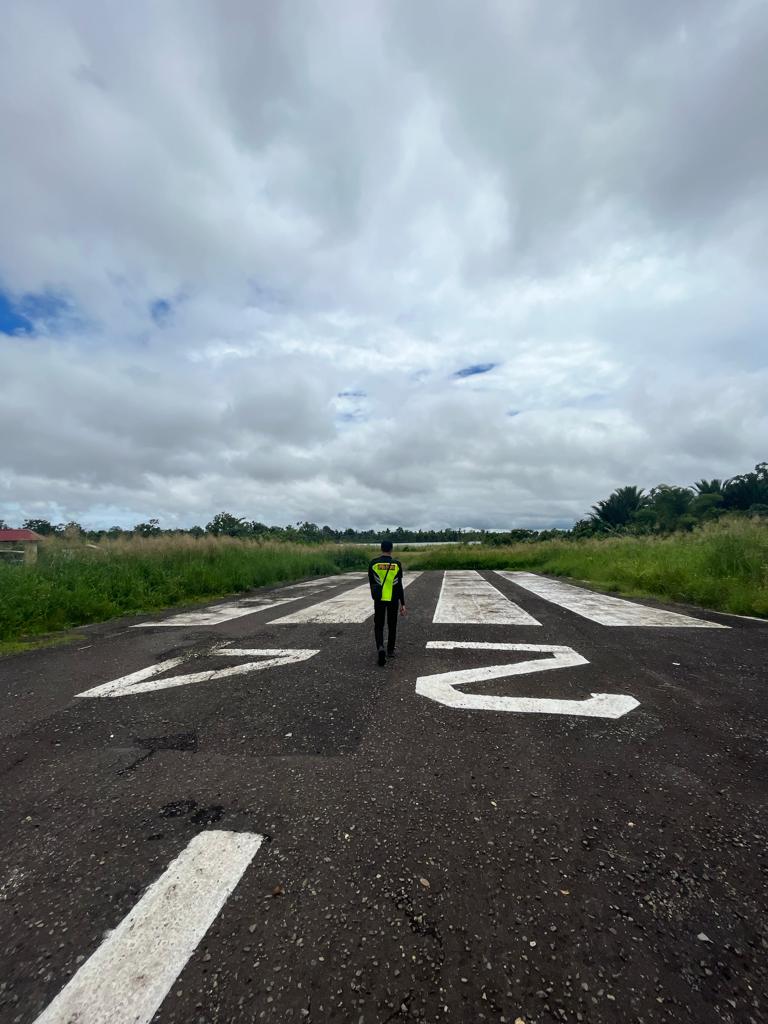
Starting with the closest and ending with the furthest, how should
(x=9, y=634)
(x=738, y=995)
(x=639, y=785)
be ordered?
(x=738, y=995), (x=639, y=785), (x=9, y=634)

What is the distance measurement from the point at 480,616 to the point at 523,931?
625 cm

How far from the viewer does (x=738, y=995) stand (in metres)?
1.34

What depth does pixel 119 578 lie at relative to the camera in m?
9.78

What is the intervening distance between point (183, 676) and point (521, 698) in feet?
10.5

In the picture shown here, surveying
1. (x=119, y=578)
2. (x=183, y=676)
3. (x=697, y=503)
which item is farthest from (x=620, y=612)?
(x=697, y=503)

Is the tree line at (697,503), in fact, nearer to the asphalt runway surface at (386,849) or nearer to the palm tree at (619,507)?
the palm tree at (619,507)

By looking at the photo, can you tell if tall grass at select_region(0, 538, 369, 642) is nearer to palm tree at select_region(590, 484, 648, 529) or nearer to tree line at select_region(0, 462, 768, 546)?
tree line at select_region(0, 462, 768, 546)

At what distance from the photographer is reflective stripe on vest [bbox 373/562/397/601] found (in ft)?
16.3

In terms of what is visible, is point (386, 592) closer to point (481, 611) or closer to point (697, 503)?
point (481, 611)

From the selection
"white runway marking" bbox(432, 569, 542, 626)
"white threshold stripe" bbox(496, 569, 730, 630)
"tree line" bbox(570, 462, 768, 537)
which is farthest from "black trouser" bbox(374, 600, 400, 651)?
"tree line" bbox(570, 462, 768, 537)

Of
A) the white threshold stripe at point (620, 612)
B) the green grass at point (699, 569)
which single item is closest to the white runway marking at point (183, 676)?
the white threshold stripe at point (620, 612)

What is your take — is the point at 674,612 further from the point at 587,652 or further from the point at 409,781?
the point at 409,781

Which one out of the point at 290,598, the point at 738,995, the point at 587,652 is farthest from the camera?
the point at 290,598

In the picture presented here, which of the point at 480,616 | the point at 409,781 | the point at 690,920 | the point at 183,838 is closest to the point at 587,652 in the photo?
the point at 480,616
